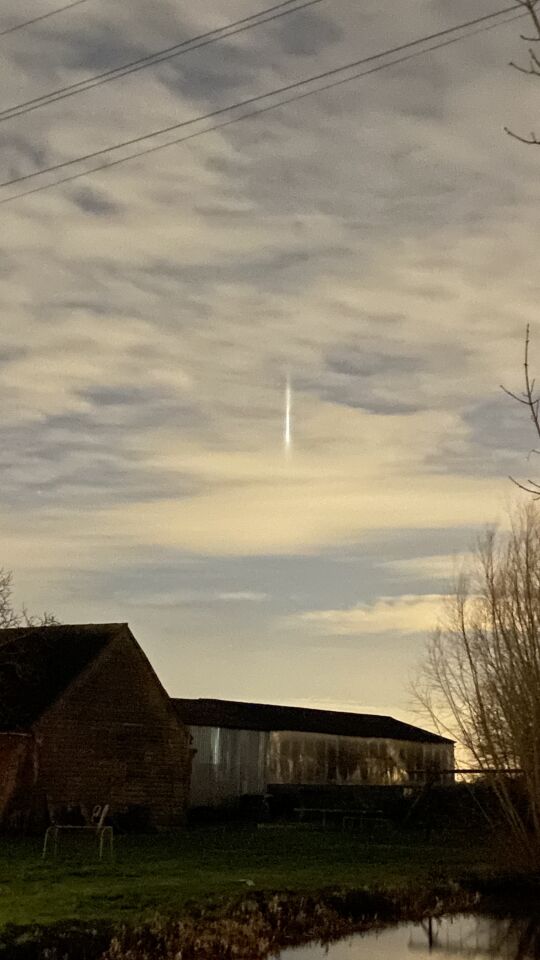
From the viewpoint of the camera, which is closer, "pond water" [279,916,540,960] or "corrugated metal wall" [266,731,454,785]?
"pond water" [279,916,540,960]

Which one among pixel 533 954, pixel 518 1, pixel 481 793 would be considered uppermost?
pixel 518 1

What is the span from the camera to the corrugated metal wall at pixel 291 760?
51.6 meters

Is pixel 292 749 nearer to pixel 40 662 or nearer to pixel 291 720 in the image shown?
pixel 291 720

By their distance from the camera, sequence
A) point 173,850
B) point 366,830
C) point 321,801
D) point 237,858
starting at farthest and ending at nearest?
point 321,801 < point 366,830 < point 173,850 < point 237,858

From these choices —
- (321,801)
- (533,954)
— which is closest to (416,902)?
(533,954)

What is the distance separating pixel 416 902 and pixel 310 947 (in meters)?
5.15

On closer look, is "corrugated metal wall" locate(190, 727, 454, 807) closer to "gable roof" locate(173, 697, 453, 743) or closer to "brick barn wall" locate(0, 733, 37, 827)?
"gable roof" locate(173, 697, 453, 743)

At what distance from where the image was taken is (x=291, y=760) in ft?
186

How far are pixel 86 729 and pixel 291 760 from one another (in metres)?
19.6

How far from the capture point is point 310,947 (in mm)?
17688

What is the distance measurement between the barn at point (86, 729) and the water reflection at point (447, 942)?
723 inches

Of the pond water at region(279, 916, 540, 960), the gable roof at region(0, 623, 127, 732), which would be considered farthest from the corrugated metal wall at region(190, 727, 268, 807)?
the pond water at region(279, 916, 540, 960)

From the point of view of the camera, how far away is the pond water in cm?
1750

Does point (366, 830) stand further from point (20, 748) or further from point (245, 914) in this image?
point (245, 914)
